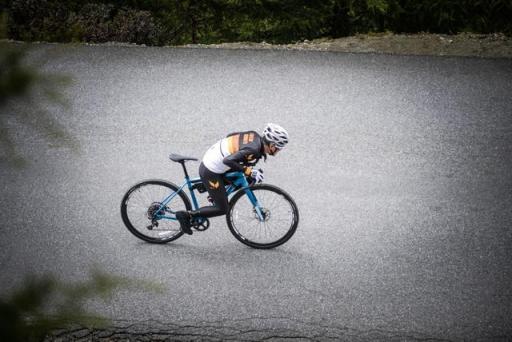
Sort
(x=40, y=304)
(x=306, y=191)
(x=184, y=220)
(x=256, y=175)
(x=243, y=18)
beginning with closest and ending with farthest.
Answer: (x=40, y=304), (x=256, y=175), (x=184, y=220), (x=306, y=191), (x=243, y=18)

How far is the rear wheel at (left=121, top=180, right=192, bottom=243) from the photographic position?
6.57 metres

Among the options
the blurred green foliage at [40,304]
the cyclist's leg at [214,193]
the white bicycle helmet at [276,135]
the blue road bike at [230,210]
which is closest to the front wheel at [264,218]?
the blue road bike at [230,210]

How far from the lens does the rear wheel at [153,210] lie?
6574mm

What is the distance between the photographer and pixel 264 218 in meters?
6.60

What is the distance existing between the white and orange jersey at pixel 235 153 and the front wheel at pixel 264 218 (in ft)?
1.56

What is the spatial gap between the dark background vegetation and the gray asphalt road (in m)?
1.42

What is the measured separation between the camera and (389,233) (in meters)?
7.22

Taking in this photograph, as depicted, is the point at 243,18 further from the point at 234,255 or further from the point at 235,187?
the point at 234,255

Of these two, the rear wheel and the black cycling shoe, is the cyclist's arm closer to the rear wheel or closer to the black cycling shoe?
the rear wheel

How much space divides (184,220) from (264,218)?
1.07 m

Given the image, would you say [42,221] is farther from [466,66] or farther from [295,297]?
[466,66]

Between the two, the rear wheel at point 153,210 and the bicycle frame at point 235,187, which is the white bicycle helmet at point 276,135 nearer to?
the bicycle frame at point 235,187

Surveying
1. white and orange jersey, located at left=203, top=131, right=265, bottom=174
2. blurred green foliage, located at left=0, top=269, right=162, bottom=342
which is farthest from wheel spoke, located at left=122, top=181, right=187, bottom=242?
blurred green foliage, located at left=0, top=269, right=162, bottom=342

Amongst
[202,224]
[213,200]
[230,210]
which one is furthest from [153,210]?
[230,210]
